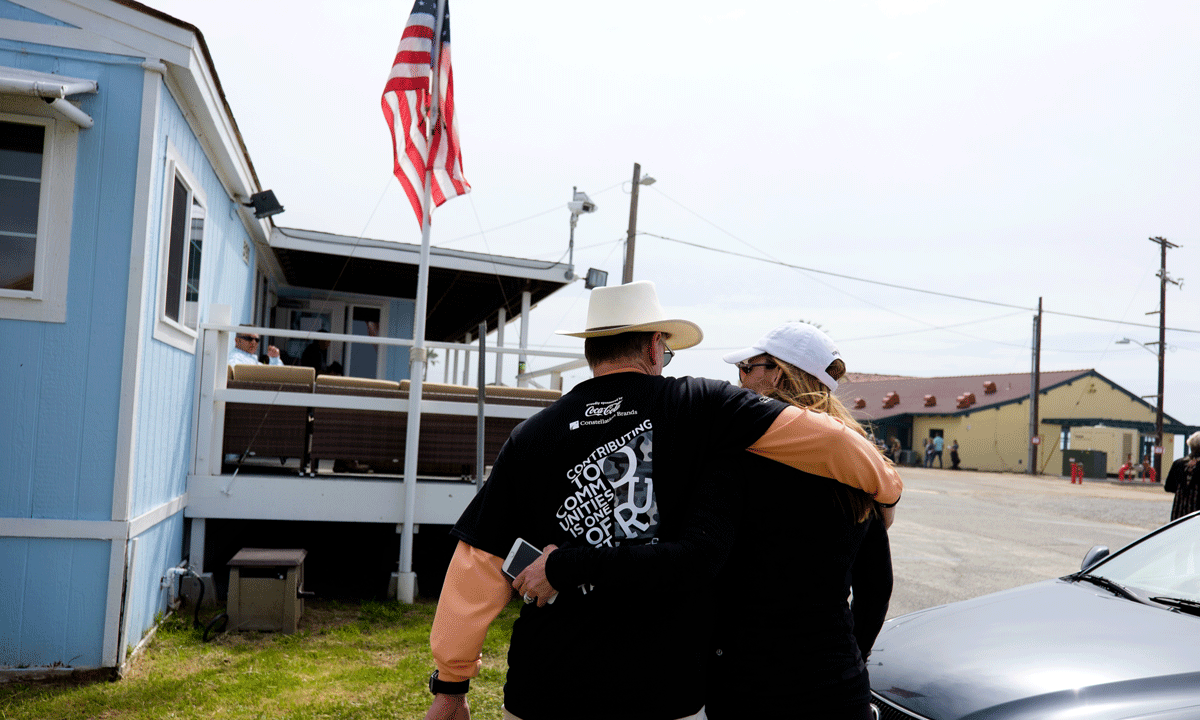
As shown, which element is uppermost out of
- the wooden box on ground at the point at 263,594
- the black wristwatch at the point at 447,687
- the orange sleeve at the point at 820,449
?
the orange sleeve at the point at 820,449

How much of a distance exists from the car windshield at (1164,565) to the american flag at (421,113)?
5.31 meters

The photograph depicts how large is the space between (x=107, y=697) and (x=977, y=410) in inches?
1811

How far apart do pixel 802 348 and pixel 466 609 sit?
1112mm

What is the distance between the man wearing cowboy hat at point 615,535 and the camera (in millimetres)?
1896

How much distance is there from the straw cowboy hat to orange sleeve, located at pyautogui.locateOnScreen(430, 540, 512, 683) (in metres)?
0.64

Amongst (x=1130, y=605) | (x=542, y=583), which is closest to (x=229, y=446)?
(x=542, y=583)

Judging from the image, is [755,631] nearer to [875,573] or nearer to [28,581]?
[875,573]

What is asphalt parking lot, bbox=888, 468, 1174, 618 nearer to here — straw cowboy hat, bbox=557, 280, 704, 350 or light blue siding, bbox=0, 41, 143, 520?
straw cowboy hat, bbox=557, 280, 704, 350

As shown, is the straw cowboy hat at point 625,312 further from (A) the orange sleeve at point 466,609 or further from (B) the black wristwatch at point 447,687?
(B) the black wristwatch at point 447,687

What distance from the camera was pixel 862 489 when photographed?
2021mm

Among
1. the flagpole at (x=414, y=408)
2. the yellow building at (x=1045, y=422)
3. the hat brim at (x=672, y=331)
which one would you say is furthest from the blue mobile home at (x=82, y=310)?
the yellow building at (x=1045, y=422)

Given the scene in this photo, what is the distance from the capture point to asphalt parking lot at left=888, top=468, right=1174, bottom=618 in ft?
30.9

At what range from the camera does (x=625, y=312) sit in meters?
2.19

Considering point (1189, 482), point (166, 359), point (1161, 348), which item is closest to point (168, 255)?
point (166, 359)
